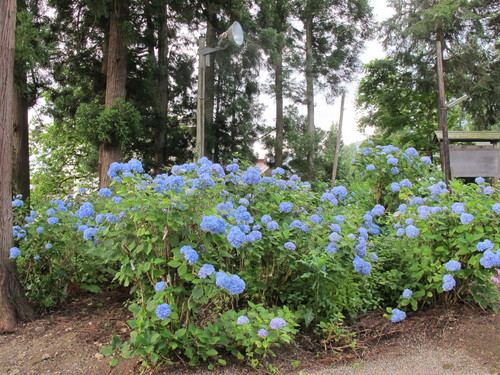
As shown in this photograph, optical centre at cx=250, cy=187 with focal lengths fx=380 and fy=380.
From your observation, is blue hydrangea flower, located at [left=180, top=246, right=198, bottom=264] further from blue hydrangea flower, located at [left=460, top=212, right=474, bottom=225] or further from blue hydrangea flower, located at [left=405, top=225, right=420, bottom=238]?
blue hydrangea flower, located at [left=460, top=212, right=474, bottom=225]

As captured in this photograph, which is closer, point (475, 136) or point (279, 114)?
point (475, 136)

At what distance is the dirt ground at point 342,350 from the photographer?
8.59 ft

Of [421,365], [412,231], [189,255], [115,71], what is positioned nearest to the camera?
[189,255]

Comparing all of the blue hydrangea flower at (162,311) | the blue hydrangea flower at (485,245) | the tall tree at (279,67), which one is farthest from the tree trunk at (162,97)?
the blue hydrangea flower at (485,245)

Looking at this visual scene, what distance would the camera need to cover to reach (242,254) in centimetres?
276

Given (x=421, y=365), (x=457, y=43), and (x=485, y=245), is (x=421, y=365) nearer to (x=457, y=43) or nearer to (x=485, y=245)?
(x=485, y=245)

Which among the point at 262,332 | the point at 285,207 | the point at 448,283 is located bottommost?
the point at 262,332

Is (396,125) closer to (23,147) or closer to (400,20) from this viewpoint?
(400,20)

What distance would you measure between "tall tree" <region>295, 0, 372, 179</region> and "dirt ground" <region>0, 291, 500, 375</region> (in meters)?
14.2

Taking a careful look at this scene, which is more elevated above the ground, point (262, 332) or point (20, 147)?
point (20, 147)

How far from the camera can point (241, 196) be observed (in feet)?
11.2

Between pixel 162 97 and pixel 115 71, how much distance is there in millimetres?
5326

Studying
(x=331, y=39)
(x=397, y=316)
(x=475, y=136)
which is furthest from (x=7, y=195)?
(x=331, y=39)

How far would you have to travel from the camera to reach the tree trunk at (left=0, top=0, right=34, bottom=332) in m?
3.43
